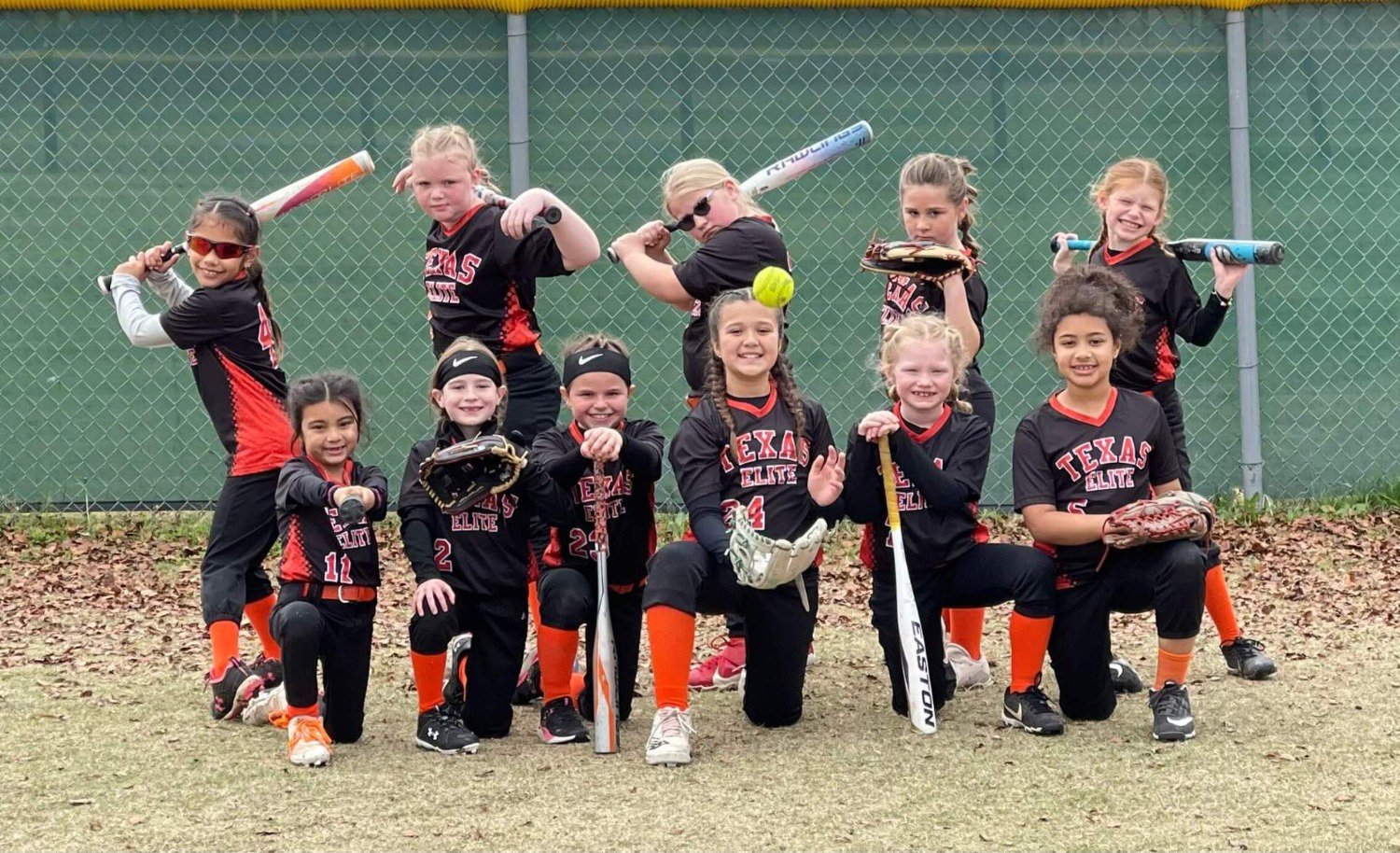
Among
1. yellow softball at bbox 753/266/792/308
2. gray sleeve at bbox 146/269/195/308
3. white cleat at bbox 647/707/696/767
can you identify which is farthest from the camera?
gray sleeve at bbox 146/269/195/308

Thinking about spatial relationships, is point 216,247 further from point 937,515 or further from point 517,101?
point 517,101

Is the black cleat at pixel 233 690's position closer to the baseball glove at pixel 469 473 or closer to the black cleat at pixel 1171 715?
the baseball glove at pixel 469 473

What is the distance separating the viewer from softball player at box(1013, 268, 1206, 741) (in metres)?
4.14

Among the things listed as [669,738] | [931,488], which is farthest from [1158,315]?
[669,738]

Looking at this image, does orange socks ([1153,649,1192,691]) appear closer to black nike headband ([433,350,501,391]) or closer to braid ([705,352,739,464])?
braid ([705,352,739,464])

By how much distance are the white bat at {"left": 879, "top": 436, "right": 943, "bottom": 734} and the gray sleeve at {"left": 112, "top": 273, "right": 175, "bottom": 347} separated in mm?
2005

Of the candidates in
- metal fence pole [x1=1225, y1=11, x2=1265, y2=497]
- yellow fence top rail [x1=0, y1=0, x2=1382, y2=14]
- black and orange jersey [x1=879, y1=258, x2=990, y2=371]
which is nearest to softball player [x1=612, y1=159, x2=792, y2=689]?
black and orange jersey [x1=879, y1=258, x2=990, y2=371]

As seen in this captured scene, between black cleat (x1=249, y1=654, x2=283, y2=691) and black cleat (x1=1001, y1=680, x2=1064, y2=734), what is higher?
black cleat (x1=249, y1=654, x2=283, y2=691)

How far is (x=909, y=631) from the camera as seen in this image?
417cm

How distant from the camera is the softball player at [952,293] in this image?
465 cm

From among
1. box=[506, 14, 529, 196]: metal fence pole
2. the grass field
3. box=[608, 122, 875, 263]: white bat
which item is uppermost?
box=[506, 14, 529, 196]: metal fence pole

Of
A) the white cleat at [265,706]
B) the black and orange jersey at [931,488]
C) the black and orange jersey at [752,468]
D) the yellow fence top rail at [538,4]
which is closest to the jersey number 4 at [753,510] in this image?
the black and orange jersey at [752,468]

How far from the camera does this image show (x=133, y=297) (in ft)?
15.8

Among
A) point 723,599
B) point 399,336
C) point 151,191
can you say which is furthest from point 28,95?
point 723,599
